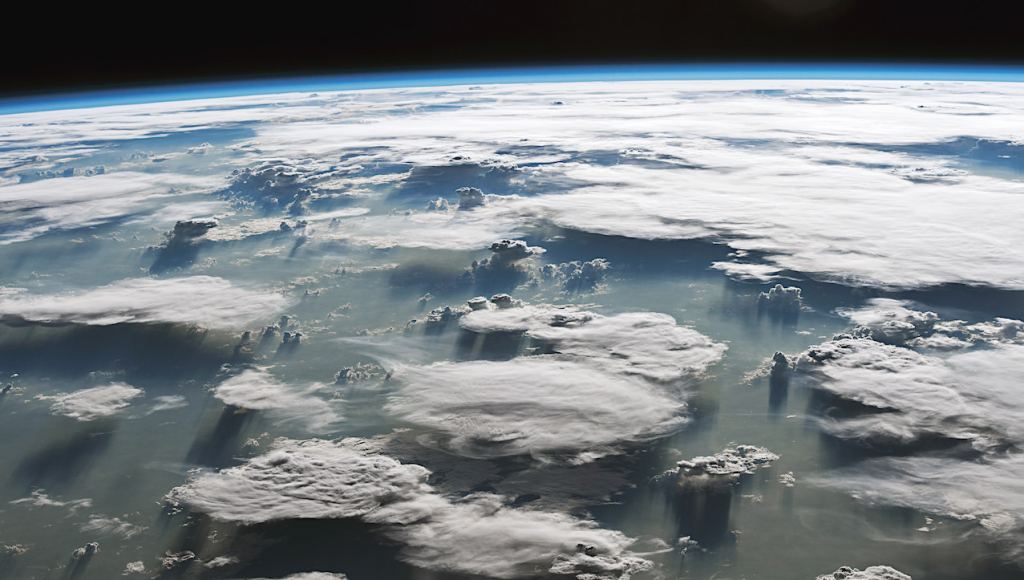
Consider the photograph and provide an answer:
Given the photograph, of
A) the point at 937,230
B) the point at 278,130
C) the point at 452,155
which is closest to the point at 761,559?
the point at 937,230

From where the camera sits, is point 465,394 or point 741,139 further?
point 741,139

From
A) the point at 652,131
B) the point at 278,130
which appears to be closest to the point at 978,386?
the point at 652,131

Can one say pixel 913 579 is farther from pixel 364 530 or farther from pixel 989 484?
pixel 364 530

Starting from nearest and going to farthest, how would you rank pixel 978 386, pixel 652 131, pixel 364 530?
1. pixel 364 530
2. pixel 978 386
3. pixel 652 131

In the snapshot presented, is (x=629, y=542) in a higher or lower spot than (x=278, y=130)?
lower

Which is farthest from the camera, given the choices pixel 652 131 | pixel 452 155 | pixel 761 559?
pixel 652 131

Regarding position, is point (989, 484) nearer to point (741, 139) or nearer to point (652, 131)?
point (741, 139)
